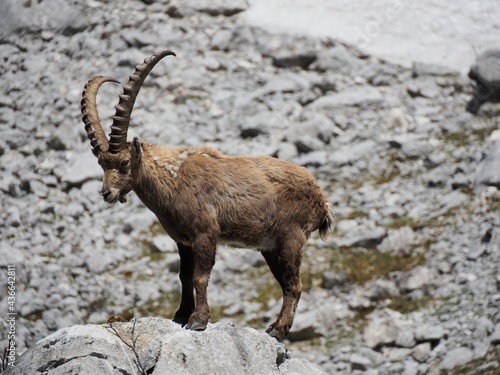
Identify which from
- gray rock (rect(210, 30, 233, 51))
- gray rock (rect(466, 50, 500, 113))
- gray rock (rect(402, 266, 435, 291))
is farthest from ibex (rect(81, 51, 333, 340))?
gray rock (rect(210, 30, 233, 51))

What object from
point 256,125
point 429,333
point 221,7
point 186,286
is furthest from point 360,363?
point 221,7

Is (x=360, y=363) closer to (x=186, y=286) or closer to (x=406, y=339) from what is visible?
(x=406, y=339)

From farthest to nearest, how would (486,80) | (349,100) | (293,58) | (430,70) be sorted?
(293,58) < (430,70) < (349,100) < (486,80)

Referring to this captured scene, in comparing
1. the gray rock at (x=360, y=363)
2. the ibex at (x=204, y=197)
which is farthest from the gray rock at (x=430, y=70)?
the ibex at (x=204, y=197)

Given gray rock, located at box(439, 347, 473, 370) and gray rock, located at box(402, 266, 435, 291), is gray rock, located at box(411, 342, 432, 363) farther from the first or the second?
gray rock, located at box(402, 266, 435, 291)

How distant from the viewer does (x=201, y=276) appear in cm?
1043

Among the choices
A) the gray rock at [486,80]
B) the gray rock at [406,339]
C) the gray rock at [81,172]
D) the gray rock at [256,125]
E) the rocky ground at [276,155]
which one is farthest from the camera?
the gray rock at [486,80]

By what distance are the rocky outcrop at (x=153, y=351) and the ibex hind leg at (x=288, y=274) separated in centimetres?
46

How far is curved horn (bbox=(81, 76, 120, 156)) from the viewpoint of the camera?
10.8 metres

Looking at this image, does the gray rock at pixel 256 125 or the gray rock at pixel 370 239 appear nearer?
the gray rock at pixel 370 239

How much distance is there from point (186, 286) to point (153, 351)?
48.5 inches

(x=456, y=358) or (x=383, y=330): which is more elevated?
(x=456, y=358)

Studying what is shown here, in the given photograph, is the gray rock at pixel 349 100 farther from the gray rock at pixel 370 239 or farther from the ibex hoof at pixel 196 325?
the ibex hoof at pixel 196 325

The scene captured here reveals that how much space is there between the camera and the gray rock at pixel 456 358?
56.4ft
